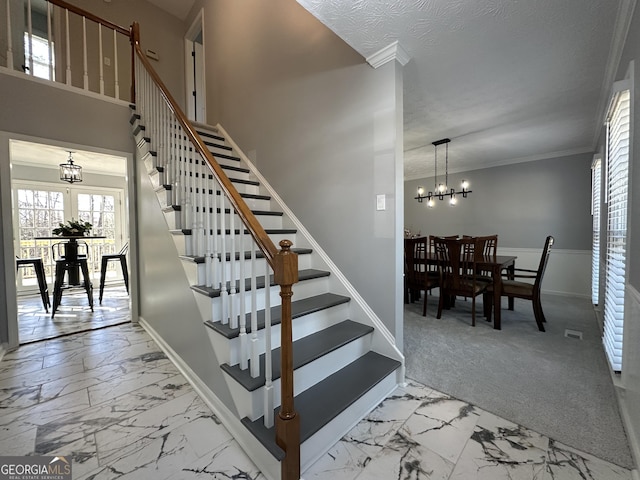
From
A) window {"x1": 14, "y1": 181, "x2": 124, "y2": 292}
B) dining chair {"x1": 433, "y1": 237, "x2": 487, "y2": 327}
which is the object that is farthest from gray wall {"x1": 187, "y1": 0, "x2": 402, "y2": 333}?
window {"x1": 14, "y1": 181, "x2": 124, "y2": 292}

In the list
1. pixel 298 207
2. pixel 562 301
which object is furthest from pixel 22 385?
pixel 562 301

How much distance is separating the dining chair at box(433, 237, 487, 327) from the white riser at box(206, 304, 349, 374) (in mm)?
1702

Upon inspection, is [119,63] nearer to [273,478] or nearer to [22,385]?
[22,385]

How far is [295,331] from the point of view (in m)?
1.87

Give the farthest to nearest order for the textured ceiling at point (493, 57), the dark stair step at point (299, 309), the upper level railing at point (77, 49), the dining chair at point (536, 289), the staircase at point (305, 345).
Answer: the upper level railing at point (77, 49), the dining chair at point (536, 289), the textured ceiling at point (493, 57), the dark stair step at point (299, 309), the staircase at point (305, 345)

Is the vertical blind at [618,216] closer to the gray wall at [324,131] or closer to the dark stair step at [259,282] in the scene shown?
the gray wall at [324,131]

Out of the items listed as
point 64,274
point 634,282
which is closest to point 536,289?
point 634,282

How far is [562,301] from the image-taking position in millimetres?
→ 4199

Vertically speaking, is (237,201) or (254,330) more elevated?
(237,201)

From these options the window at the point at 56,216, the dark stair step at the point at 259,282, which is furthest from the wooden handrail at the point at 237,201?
the window at the point at 56,216

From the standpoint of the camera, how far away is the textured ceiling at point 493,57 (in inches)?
63.6

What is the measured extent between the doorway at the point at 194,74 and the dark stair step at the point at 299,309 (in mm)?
4369

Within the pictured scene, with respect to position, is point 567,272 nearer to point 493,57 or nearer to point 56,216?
point 493,57

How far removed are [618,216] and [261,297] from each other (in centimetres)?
257
